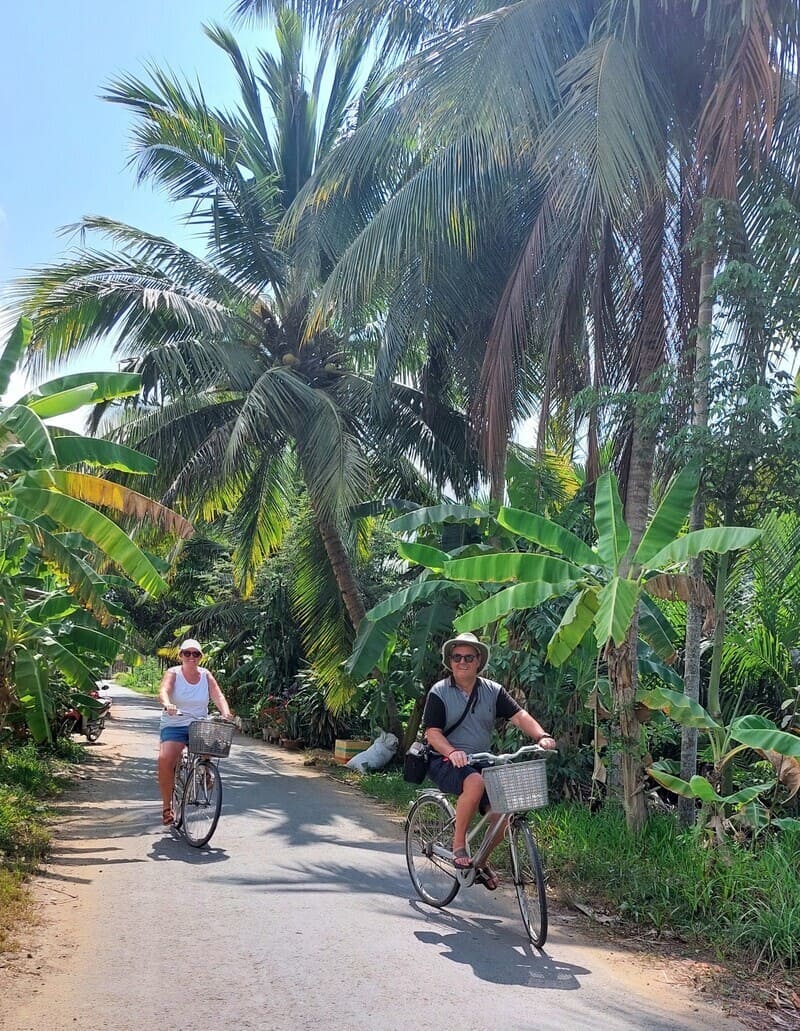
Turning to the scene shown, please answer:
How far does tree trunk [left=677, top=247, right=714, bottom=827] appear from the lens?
7.63m

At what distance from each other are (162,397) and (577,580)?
396 inches

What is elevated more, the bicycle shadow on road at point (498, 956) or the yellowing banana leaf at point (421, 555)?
the yellowing banana leaf at point (421, 555)

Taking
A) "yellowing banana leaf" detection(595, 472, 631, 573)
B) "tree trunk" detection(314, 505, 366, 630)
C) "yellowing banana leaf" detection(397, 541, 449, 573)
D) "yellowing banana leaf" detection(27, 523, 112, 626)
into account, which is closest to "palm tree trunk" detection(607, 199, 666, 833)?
"yellowing banana leaf" detection(595, 472, 631, 573)

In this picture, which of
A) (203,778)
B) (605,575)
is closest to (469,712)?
(605,575)

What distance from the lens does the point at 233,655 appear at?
22938 millimetres

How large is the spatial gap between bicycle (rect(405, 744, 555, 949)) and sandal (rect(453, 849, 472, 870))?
0.03m

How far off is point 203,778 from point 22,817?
203cm

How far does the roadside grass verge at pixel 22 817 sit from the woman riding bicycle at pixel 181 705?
116 centimetres

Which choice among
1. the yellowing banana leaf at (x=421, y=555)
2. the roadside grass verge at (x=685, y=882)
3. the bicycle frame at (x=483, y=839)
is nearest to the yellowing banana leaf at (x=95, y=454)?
the yellowing banana leaf at (x=421, y=555)

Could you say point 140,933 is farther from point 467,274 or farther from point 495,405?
point 467,274

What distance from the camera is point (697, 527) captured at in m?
8.12

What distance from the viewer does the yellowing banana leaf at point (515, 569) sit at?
23.6 feet

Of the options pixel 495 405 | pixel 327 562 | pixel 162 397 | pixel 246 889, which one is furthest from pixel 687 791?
pixel 162 397

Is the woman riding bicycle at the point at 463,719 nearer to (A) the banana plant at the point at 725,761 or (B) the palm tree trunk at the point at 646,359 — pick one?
(A) the banana plant at the point at 725,761
